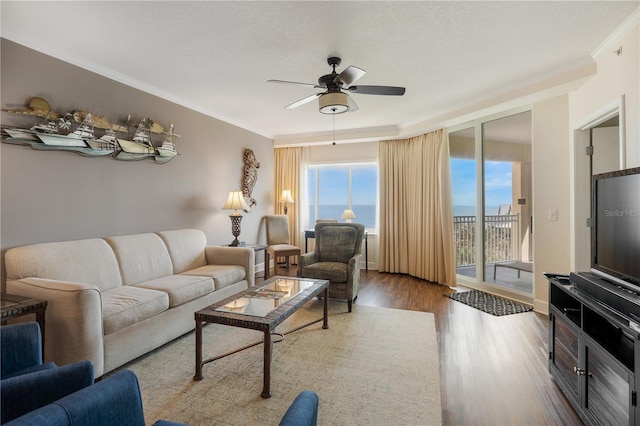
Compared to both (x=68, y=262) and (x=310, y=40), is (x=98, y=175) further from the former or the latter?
(x=310, y=40)

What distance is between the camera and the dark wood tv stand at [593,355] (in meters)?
1.37

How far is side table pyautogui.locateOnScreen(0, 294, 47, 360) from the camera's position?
6.12 feet

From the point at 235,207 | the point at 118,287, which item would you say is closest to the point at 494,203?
the point at 235,207

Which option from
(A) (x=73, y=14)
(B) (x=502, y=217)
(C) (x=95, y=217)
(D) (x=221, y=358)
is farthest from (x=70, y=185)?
(B) (x=502, y=217)

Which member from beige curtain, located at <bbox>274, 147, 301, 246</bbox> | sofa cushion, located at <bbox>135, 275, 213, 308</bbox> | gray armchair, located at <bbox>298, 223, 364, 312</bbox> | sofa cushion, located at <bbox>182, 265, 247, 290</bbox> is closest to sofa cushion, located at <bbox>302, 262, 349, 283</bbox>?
gray armchair, located at <bbox>298, 223, 364, 312</bbox>

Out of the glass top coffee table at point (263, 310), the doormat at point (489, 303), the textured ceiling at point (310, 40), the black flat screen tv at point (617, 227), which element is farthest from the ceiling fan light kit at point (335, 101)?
the doormat at point (489, 303)

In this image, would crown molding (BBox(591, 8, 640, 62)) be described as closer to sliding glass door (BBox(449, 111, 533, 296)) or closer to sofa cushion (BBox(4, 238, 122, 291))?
→ sliding glass door (BBox(449, 111, 533, 296))

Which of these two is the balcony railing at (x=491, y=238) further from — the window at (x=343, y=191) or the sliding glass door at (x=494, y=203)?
the window at (x=343, y=191)

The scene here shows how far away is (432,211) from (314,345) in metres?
3.14

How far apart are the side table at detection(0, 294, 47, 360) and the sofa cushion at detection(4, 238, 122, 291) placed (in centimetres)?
26

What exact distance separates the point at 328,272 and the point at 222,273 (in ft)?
3.94

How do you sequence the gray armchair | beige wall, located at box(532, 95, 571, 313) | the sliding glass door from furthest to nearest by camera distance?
1. the sliding glass door
2. the gray armchair
3. beige wall, located at box(532, 95, 571, 313)

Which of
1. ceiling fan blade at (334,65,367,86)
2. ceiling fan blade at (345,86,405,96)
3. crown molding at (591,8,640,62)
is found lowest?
ceiling fan blade at (345,86,405,96)

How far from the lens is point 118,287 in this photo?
8.95 feet
